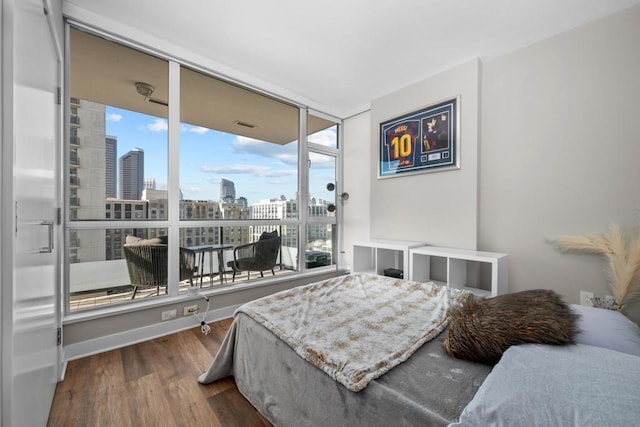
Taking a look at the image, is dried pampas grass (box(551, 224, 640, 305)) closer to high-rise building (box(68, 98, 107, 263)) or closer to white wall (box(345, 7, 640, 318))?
white wall (box(345, 7, 640, 318))

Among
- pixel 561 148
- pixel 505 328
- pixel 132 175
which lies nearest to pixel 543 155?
pixel 561 148

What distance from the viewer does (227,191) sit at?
120 inches

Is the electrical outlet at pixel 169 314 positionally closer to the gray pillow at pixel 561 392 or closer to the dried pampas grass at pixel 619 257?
the gray pillow at pixel 561 392

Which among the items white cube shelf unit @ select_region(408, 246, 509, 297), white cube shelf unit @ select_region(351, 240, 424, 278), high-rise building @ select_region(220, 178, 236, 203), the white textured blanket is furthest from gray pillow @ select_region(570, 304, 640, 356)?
high-rise building @ select_region(220, 178, 236, 203)

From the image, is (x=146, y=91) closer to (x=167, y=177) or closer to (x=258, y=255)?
(x=167, y=177)

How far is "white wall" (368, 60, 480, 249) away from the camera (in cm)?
276

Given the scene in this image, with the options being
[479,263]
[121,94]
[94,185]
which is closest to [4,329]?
[94,185]

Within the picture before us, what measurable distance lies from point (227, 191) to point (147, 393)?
1.93 m

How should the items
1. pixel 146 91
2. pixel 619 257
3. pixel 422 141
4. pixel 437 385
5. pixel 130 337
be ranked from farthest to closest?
pixel 422 141 < pixel 146 91 < pixel 130 337 < pixel 619 257 < pixel 437 385

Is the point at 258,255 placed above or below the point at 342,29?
below

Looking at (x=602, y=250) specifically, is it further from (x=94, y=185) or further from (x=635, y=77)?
(x=94, y=185)

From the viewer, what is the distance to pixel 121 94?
2.36 meters

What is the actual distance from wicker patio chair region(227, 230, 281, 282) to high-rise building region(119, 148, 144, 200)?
1.12 m

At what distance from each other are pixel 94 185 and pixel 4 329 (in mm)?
1740
